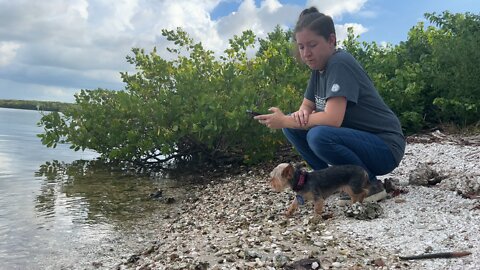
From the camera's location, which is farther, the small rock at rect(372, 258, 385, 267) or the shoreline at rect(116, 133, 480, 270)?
the shoreline at rect(116, 133, 480, 270)

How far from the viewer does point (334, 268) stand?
10.7ft

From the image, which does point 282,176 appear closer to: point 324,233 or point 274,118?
point 274,118

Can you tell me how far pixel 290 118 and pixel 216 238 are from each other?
1.38m

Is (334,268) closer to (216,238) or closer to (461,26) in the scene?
(216,238)

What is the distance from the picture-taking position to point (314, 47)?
14.7ft

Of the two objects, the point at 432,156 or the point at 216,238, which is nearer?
the point at 216,238

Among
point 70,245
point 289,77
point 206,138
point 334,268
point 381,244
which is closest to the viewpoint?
point 334,268

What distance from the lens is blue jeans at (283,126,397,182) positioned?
4.61 metres

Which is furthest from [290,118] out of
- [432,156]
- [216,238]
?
[432,156]

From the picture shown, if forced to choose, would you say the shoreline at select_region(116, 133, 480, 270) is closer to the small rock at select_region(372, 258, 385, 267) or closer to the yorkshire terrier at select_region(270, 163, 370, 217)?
the small rock at select_region(372, 258, 385, 267)

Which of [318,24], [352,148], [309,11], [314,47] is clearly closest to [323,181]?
[352,148]

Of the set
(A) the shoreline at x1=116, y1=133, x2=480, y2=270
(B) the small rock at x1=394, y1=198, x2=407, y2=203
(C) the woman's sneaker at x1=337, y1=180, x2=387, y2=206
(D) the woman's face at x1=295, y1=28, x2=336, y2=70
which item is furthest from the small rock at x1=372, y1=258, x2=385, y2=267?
(D) the woman's face at x1=295, y1=28, x2=336, y2=70

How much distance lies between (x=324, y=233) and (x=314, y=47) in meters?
1.76

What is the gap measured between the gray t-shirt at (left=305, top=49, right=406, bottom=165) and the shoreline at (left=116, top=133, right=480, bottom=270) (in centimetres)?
73
